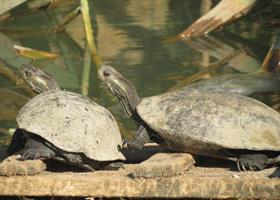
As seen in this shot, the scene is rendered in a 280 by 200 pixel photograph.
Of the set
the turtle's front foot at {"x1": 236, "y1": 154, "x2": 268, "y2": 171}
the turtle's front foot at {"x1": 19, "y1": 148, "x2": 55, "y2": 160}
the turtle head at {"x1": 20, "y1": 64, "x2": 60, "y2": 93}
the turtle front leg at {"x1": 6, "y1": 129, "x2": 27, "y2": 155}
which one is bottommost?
the turtle front leg at {"x1": 6, "y1": 129, "x2": 27, "y2": 155}

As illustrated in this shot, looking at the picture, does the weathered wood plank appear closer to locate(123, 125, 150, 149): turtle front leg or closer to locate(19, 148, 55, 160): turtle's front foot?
locate(19, 148, 55, 160): turtle's front foot

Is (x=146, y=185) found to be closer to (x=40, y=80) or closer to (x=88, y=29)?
(x=40, y=80)

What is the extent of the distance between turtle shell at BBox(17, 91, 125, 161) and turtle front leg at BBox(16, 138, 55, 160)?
0.09m

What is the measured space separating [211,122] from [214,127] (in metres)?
0.04

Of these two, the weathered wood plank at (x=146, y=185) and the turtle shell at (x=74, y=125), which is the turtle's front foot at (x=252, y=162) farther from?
the turtle shell at (x=74, y=125)

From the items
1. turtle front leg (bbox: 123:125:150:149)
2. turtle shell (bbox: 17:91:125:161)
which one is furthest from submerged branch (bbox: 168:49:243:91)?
turtle shell (bbox: 17:91:125:161)

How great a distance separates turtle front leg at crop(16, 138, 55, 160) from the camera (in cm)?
476

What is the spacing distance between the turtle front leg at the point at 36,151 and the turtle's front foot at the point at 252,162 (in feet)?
3.53

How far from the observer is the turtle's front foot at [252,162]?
4.73m

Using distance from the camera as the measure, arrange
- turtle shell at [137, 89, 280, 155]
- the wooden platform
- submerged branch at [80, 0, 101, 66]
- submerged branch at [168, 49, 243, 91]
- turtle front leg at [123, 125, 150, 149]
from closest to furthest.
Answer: the wooden platform < turtle shell at [137, 89, 280, 155] < turtle front leg at [123, 125, 150, 149] < submerged branch at [168, 49, 243, 91] < submerged branch at [80, 0, 101, 66]

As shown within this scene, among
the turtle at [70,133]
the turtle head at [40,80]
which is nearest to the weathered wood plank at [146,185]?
the turtle at [70,133]

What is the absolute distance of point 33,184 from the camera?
4723 millimetres

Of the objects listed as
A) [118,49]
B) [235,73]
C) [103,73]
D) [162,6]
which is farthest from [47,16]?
[103,73]

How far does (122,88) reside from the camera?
533 centimetres
